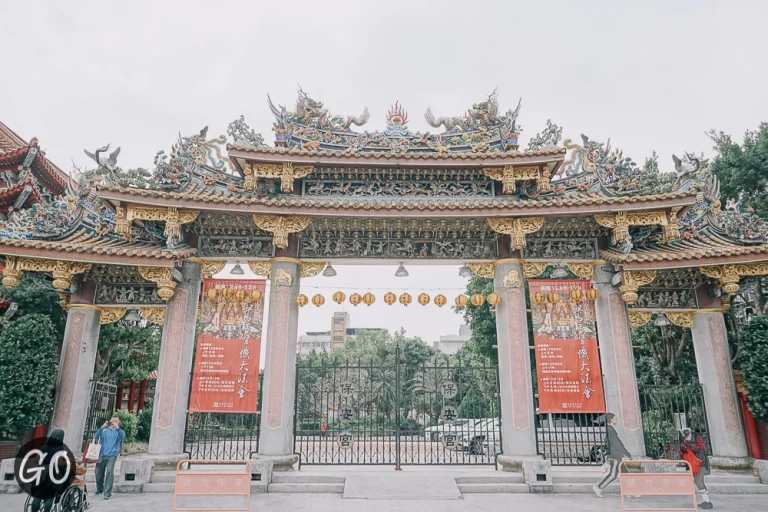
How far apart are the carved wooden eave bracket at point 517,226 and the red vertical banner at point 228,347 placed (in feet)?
16.9

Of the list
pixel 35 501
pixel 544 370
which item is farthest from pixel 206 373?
pixel 544 370

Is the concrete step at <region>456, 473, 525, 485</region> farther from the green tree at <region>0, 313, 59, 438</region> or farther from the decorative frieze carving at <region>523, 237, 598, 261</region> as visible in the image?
the green tree at <region>0, 313, 59, 438</region>

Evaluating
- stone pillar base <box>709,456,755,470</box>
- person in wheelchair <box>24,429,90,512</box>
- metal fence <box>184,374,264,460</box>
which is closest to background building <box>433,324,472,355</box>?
metal fence <box>184,374,264,460</box>

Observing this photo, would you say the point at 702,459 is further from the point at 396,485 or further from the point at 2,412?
→ the point at 2,412

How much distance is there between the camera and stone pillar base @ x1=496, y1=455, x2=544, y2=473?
9.41 meters

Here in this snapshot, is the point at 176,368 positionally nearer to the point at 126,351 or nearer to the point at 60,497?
the point at 60,497

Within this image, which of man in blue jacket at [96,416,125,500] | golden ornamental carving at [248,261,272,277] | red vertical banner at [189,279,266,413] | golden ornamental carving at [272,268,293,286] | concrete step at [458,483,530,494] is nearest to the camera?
man in blue jacket at [96,416,125,500]

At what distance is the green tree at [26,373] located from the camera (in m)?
8.79

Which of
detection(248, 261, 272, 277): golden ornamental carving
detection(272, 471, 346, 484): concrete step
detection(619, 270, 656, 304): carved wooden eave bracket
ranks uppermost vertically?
detection(248, 261, 272, 277): golden ornamental carving

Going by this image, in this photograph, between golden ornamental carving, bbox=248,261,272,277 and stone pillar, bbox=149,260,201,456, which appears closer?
stone pillar, bbox=149,260,201,456

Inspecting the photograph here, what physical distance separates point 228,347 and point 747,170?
1685 centimetres

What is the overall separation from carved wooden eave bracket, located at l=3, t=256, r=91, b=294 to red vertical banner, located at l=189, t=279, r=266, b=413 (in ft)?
8.19

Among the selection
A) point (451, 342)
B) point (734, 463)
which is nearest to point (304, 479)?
point (734, 463)

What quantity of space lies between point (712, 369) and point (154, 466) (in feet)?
36.9
